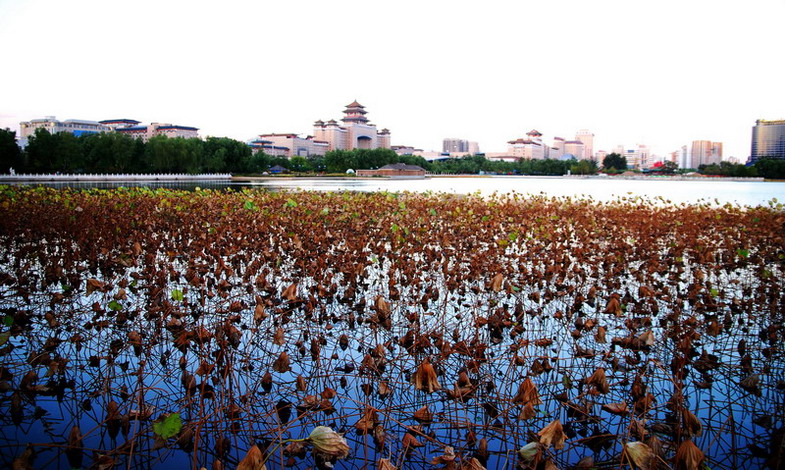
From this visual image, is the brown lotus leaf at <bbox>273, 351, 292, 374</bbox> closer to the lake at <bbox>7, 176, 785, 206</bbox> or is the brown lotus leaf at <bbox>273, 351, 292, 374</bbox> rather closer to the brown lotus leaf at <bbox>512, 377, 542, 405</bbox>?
the brown lotus leaf at <bbox>512, 377, 542, 405</bbox>

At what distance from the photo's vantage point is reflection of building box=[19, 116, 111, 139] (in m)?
113

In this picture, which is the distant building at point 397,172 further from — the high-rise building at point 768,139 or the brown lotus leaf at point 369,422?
the high-rise building at point 768,139

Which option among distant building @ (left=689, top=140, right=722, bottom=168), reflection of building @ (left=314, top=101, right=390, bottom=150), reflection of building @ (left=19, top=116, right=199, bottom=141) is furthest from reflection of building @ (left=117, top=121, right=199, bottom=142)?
distant building @ (left=689, top=140, right=722, bottom=168)

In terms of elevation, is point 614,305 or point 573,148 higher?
point 573,148

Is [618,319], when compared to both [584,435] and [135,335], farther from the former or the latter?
[135,335]

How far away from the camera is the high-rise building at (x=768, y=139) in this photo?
341 feet

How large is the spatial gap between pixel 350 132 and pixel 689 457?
128653 mm

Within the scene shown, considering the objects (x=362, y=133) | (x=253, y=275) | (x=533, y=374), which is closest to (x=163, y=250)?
(x=253, y=275)

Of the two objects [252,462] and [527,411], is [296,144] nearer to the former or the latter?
[527,411]

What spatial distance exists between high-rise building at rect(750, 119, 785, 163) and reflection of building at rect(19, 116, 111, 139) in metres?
145

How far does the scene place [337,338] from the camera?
12.7 ft

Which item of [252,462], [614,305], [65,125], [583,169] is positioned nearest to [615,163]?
[583,169]

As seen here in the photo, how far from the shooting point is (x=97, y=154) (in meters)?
51.4

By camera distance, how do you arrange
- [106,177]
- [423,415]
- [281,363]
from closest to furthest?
[423,415] → [281,363] → [106,177]
